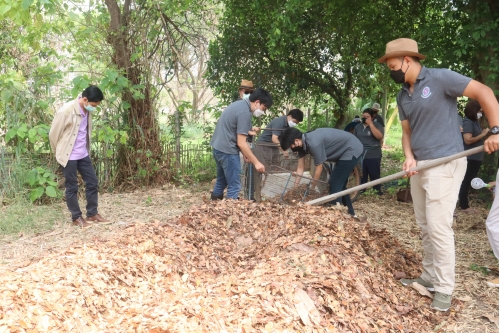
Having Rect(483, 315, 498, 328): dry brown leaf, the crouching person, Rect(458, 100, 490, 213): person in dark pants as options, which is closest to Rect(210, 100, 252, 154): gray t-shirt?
the crouching person

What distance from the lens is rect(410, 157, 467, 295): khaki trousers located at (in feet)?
11.9

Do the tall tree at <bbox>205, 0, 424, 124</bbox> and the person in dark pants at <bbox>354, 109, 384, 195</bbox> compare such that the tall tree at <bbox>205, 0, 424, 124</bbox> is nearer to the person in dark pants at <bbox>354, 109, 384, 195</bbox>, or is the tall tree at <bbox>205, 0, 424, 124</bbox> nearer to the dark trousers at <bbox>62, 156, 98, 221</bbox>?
the person in dark pants at <bbox>354, 109, 384, 195</bbox>

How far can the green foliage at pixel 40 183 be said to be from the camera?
701cm

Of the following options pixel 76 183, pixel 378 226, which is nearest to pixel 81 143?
pixel 76 183

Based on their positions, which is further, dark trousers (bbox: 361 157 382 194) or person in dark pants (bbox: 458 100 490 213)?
dark trousers (bbox: 361 157 382 194)

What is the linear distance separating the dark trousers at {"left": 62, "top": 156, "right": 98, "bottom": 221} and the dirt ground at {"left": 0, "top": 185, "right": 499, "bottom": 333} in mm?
267

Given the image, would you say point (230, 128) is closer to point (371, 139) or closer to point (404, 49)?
point (404, 49)

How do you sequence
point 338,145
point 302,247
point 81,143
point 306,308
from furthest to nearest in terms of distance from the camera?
point 338,145
point 81,143
point 302,247
point 306,308

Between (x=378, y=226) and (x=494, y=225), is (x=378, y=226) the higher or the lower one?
the lower one

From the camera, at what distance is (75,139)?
19.4 feet

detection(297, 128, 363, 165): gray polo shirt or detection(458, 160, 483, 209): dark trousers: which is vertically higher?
detection(297, 128, 363, 165): gray polo shirt

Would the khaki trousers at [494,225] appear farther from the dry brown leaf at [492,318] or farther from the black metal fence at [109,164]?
the black metal fence at [109,164]

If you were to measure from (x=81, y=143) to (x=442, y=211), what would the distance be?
13.6 ft

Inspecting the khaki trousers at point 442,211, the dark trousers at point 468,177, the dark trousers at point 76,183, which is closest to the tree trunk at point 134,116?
the dark trousers at point 76,183
